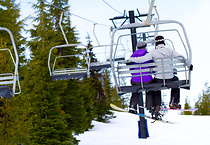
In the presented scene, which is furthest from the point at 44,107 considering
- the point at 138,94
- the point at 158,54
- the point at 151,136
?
the point at 158,54

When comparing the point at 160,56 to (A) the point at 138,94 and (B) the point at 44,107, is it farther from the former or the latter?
(B) the point at 44,107

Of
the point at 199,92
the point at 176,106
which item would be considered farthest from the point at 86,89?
the point at 199,92

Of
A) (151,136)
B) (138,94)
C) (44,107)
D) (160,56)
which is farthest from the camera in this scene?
(151,136)

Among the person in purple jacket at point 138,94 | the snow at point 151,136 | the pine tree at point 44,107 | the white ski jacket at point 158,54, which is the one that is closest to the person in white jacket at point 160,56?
the white ski jacket at point 158,54

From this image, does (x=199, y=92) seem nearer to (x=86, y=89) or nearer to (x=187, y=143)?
(x=86, y=89)

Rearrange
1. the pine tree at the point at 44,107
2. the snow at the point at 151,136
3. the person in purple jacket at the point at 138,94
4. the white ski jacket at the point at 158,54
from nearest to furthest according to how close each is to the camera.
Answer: the white ski jacket at the point at 158,54 < the person in purple jacket at the point at 138,94 < the pine tree at the point at 44,107 < the snow at the point at 151,136

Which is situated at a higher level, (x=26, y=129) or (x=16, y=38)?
(x=16, y=38)

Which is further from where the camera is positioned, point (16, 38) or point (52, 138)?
point (16, 38)

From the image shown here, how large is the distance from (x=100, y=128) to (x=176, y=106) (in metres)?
31.3

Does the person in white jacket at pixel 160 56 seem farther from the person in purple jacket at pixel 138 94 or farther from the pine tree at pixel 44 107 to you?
the pine tree at pixel 44 107

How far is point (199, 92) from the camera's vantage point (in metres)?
78.8

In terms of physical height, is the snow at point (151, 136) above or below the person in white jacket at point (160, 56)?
below

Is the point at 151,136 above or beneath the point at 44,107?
beneath

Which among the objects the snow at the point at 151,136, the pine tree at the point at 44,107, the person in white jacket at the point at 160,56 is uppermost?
the person in white jacket at the point at 160,56
